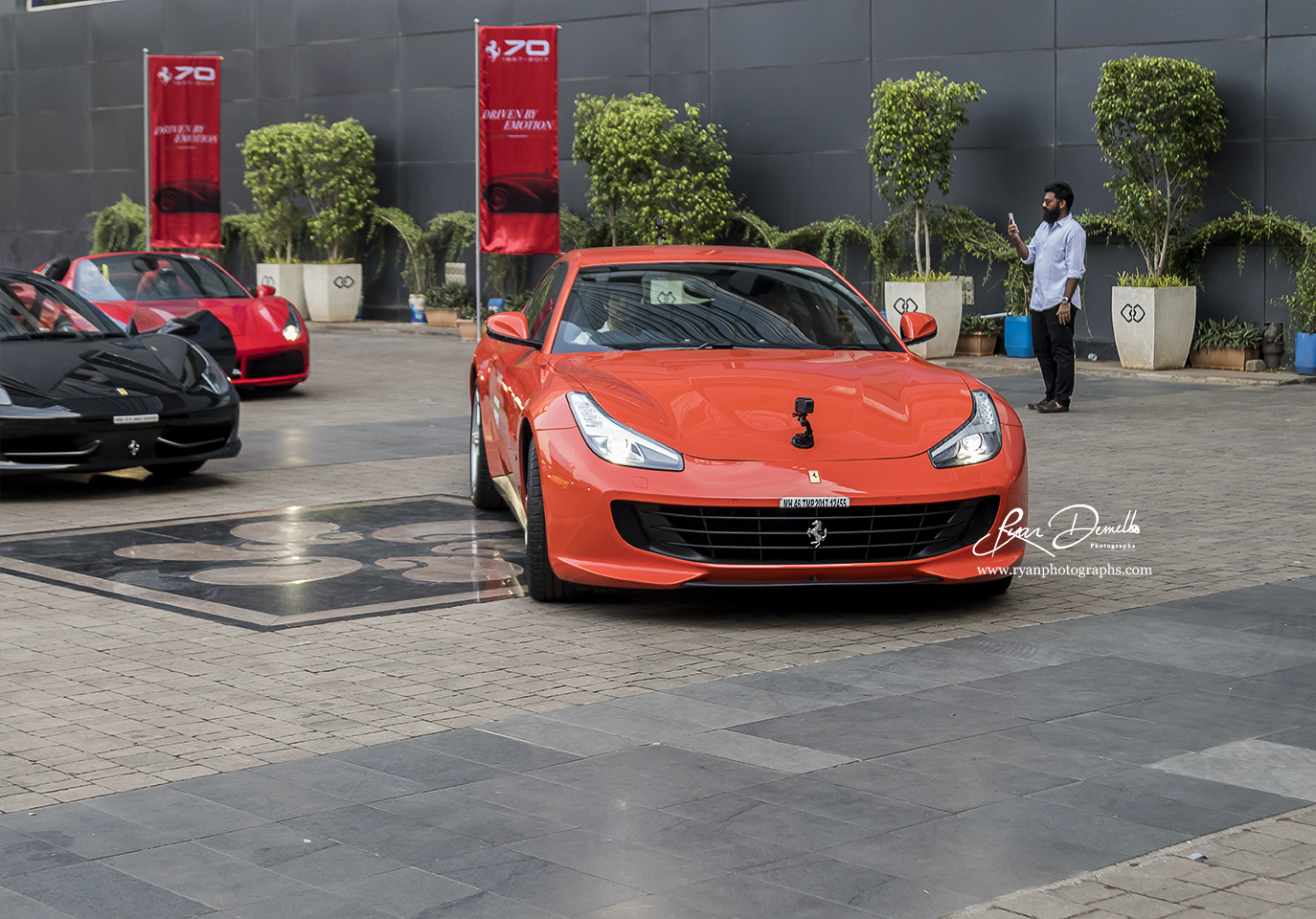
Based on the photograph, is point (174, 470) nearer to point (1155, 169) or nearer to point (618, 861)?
Answer: point (618, 861)

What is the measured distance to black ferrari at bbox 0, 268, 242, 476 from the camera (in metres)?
9.67

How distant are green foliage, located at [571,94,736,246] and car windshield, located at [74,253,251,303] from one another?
23.4 ft

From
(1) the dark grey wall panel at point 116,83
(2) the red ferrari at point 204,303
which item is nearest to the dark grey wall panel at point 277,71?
(1) the dark grey wall panel at point 116,83

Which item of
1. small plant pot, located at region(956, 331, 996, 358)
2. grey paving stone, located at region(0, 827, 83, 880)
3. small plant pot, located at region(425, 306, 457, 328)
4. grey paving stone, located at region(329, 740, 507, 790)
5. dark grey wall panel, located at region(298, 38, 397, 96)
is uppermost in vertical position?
dark grey wall panel, located at region(298, 38, 397, 96)

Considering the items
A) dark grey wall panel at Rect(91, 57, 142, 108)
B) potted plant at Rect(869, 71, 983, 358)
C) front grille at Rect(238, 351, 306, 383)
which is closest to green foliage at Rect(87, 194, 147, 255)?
dark grey wall panel at Rect(91, 57, 142, 108)

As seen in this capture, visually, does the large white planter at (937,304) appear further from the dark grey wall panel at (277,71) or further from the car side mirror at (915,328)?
the dark grey wall panel at (277,71)

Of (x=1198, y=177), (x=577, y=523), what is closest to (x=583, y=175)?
(x=1198, y=177)

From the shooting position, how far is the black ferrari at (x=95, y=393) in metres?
9.67

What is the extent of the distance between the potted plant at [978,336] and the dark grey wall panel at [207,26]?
15874mm

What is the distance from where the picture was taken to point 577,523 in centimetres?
660

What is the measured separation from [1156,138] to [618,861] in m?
15.5

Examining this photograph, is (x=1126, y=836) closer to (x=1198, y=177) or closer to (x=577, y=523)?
(x=577, y=523)

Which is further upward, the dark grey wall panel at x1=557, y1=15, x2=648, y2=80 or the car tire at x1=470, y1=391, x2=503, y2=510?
the dark grey wall panel at x1=557, y1=15, x2=648, y2=80

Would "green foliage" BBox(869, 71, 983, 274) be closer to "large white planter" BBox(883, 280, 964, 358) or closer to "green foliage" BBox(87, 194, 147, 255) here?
"large white planter" BBox(883, 280, 964, 358)
